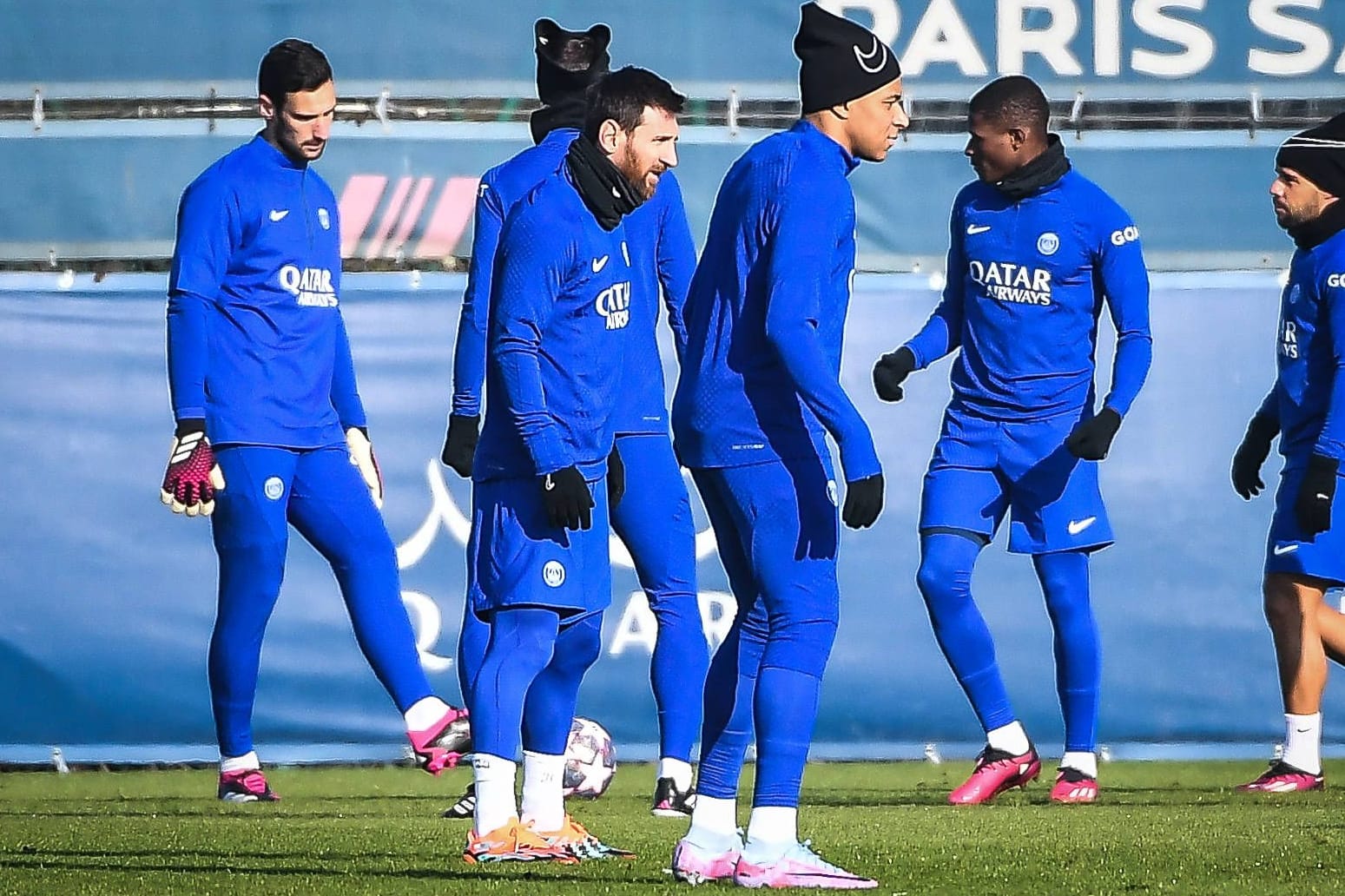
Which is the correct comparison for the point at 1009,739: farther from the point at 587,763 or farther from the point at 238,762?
the point at 238,762

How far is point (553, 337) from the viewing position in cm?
569

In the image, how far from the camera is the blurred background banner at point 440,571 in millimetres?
9359

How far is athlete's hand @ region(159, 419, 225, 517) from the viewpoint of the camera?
7426mm

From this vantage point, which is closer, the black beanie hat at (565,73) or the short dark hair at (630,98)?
the short dark hair at (630,98)

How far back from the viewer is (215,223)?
767cm

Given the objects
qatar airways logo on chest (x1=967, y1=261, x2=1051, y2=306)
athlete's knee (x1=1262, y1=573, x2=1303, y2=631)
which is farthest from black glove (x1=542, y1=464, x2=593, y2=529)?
athlete's knee (x1=1262, y1=573, x2=1303, y2=631)

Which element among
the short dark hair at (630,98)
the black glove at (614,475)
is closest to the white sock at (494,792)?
the black glove at (614,475)

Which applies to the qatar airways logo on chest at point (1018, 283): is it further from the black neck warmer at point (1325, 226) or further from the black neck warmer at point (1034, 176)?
the black neck warmer at point (1325, 226)

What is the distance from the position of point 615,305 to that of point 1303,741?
3774 mm

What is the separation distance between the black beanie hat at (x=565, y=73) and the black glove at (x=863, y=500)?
2.48 meters

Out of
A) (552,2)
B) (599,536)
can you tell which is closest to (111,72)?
Answer: (552,2)

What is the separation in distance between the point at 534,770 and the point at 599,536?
2.10 feet

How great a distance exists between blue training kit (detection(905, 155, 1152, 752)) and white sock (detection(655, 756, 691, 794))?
1257mm

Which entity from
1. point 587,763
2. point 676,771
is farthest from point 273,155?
point 676,771
